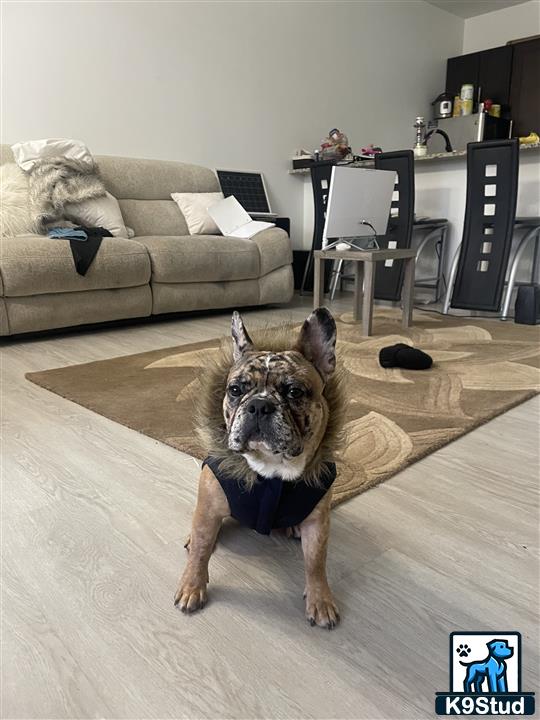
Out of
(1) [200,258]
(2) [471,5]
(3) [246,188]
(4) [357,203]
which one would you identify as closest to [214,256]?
(1) [200,258]

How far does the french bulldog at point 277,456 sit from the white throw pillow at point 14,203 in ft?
8.38

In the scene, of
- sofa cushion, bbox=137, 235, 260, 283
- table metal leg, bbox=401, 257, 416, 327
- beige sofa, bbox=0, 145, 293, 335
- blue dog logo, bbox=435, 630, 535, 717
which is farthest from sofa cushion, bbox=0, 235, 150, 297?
blue dog logo, bbox=435, 630, 535, 717

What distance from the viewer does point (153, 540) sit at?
1087mm

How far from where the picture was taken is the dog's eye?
818mm

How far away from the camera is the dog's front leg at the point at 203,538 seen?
90cm

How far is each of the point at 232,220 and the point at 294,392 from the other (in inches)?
130

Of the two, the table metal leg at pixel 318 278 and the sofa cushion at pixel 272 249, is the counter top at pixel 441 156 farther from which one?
the table metal leg at pixel 318 278

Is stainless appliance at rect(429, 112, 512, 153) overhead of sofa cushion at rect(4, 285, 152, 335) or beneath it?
overhead

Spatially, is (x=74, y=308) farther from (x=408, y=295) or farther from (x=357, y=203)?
(x=408, y=295)

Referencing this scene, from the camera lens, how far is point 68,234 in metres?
2.98

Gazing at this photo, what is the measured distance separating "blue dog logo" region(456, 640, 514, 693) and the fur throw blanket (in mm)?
3018

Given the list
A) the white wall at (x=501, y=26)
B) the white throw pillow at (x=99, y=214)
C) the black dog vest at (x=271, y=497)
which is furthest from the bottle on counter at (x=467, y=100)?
the black dog vest at (x=271, y=497)

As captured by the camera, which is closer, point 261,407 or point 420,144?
point 261,407

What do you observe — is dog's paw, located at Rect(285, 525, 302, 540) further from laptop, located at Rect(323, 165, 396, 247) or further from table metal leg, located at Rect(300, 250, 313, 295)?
table metal leg, located at Rect(300, 250, 313, 295)
